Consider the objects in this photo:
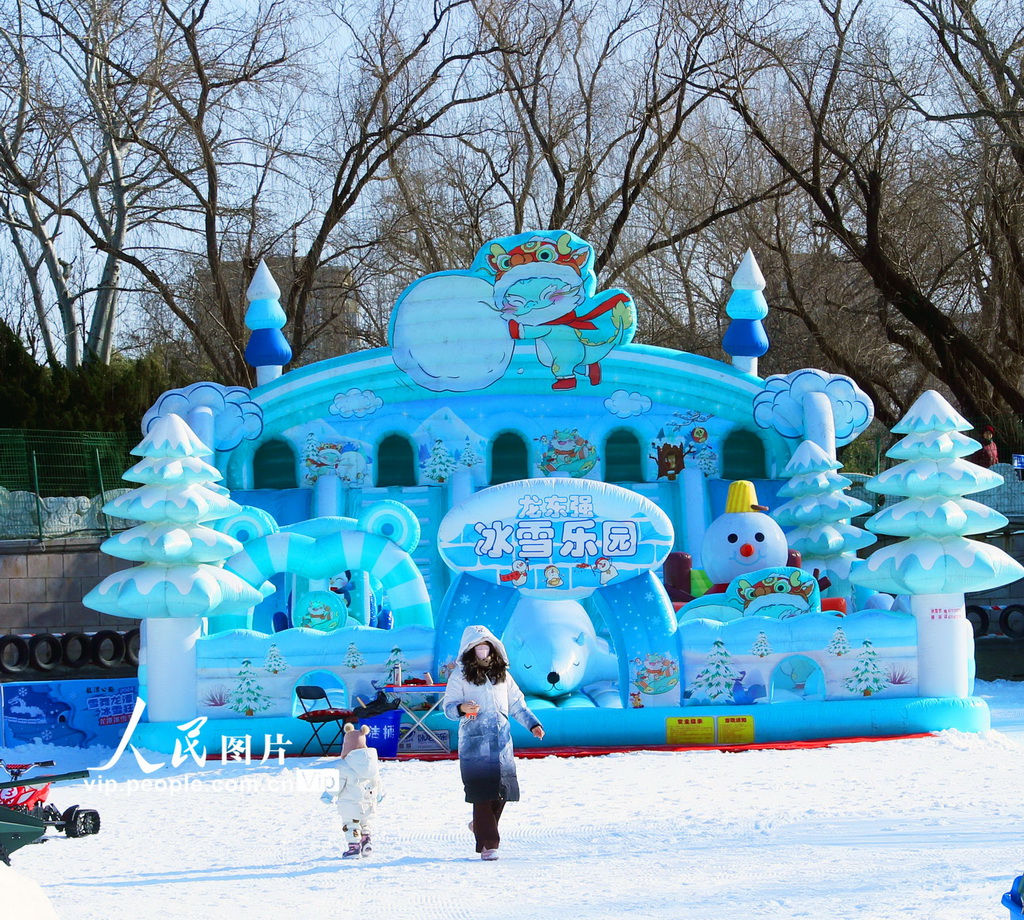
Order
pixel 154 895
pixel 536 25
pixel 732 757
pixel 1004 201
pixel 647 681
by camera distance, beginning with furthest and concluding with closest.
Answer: pixel 536 25, pixel 1004 201, pixel 647 681, pixel 732 757, pixel 154 895

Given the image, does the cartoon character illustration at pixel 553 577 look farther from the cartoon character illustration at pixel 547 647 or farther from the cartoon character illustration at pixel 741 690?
the cartoon character illustration at pixel 741 690

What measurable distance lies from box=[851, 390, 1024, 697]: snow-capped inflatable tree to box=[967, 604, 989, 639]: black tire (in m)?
4.27

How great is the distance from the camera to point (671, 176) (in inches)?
932

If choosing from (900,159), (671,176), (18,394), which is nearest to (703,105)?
(671,176)

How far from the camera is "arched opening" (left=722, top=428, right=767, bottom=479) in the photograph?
14.7 meters

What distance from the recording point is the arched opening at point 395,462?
14.7 metres

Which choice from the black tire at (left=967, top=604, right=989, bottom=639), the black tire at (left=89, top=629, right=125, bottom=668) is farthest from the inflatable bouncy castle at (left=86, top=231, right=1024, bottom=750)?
the black tire at (left=89, top=629, right=125, bottom=668)

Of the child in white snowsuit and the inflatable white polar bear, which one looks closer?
the child in white snowsuit

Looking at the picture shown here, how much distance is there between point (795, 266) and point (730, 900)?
759 inches

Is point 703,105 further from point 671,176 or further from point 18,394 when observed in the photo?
point 18,394

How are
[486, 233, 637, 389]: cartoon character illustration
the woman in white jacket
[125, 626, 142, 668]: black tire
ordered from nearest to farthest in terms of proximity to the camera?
the woman in white jacket
[486, 233, 637, 389]: cartoon character illustration
[125, 626, 142, 668]: black tire

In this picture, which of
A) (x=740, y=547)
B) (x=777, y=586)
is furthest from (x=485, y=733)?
(x=740, y=547)

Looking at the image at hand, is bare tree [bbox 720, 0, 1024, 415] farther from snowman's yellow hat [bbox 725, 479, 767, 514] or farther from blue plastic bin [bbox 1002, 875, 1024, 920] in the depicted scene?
blue plastic bin [bbox 1002, 875, 1024, 920]

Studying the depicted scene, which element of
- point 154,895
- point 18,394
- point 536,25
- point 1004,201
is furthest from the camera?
point 536,25
